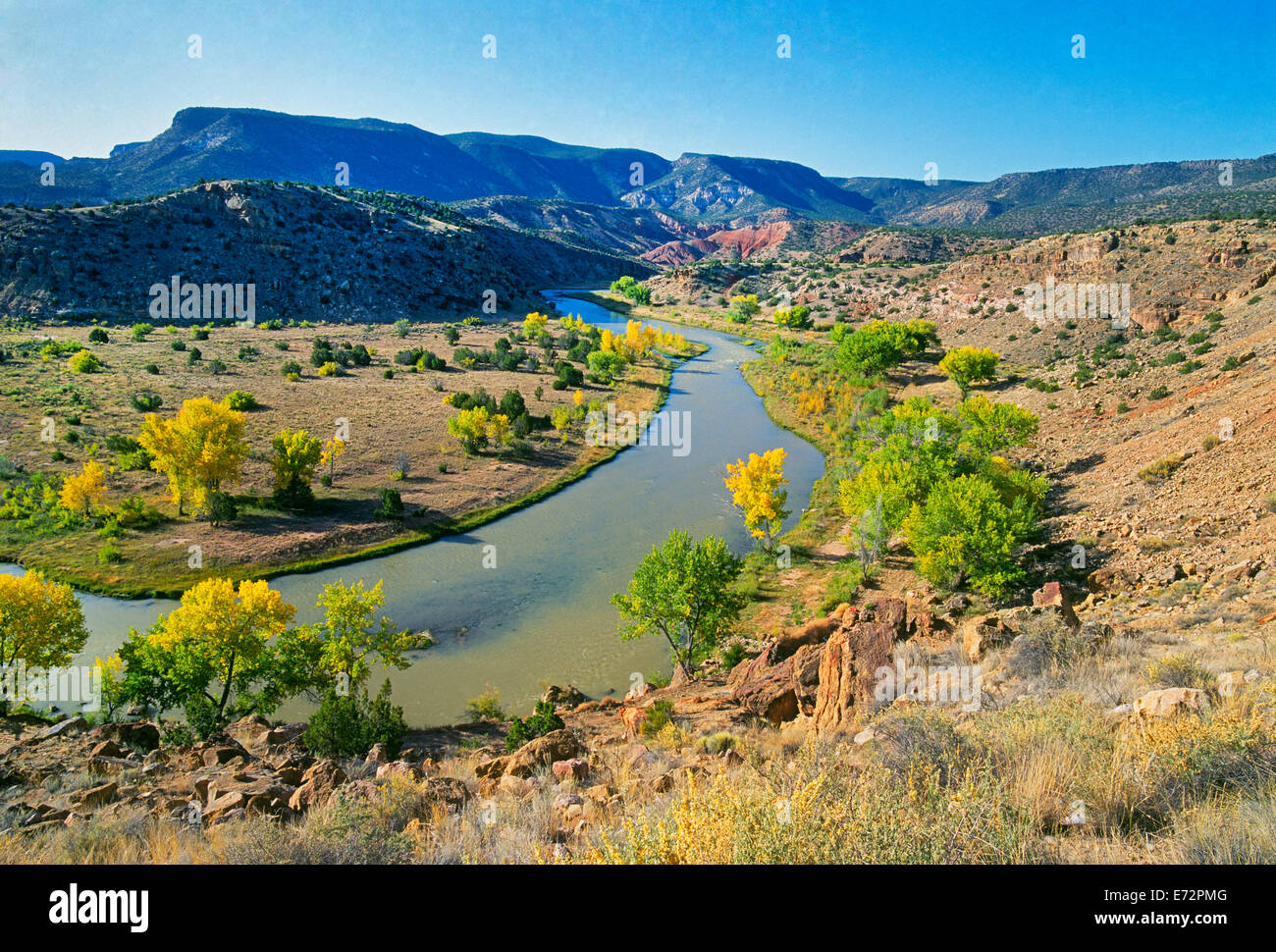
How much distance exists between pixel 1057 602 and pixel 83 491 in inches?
1472

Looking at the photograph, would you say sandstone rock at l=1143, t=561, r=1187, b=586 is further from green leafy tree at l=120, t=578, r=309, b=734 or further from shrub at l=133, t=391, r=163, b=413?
shrub at l=133, t=391, r=163, b=413

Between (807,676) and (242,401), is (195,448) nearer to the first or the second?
(242,401)

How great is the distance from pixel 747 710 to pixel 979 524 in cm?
1094

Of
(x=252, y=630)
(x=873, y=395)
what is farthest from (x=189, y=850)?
(x=873, y=395)

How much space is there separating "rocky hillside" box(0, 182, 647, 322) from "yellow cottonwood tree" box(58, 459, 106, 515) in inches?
2287

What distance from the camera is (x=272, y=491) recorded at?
108 ft

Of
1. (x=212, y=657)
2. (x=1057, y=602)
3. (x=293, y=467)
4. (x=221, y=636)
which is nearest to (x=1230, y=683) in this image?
(x=1057, y=602)

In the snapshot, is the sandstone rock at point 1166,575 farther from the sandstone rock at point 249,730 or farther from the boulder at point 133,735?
the boulder at point 133,735

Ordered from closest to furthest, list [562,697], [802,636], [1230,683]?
[1230,683], [802,636], [562,697]

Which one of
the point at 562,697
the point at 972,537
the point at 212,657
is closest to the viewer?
the point at 212,657

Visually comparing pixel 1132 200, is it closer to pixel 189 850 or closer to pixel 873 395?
pixel 873 395

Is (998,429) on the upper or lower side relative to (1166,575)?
upper

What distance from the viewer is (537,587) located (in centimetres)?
2744

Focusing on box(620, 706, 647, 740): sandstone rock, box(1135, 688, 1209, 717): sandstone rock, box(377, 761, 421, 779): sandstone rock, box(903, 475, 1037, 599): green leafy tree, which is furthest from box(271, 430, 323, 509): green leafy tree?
box(1135, 688, 1209, 717): sandstone rock
